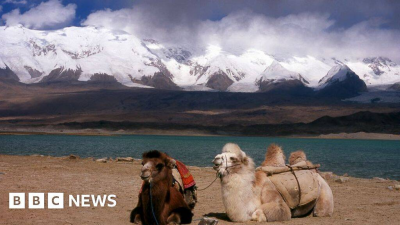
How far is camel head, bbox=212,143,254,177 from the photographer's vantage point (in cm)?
959

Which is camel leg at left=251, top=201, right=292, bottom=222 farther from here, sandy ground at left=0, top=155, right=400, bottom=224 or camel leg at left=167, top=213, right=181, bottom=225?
camel leg at left=167, top=213, right=181, bottom=225

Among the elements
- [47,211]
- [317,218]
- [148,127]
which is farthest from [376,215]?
[148,127]

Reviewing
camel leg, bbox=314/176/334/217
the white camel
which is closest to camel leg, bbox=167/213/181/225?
the white camel

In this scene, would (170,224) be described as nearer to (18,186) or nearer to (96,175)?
(18,186)

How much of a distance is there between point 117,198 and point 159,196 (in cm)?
514

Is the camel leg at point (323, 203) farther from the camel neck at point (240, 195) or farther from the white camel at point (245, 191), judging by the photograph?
the camel neck at point (240, 195)

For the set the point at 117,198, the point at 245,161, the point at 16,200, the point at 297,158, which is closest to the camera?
the point at 245,161

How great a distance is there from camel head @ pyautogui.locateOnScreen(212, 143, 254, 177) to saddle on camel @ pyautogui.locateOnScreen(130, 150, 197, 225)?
2.97 feet

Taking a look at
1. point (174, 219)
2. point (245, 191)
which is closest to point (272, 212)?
point (245, 191)

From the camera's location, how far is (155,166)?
858 centimetres

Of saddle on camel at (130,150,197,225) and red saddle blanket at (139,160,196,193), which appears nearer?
saddle on camel at (130,150,197,225)

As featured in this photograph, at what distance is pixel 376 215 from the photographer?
11.0 m

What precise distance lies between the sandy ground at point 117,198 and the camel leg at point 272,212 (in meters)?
0.24

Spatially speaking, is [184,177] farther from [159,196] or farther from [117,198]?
[117,198]
